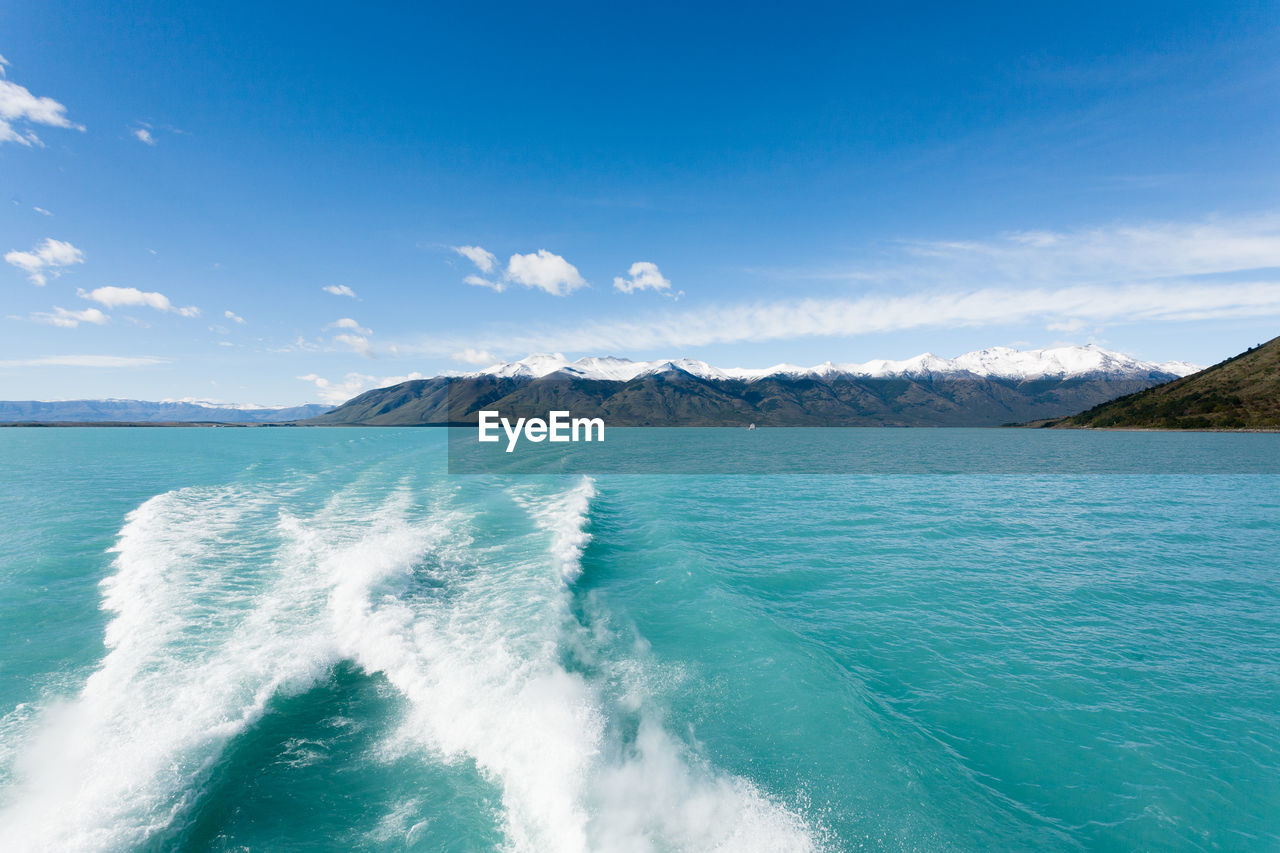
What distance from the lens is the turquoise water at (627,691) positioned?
954cm

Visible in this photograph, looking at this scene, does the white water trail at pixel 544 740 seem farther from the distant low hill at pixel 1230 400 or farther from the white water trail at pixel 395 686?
the distant low hill at pixel 1230 400

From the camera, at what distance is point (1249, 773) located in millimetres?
11062

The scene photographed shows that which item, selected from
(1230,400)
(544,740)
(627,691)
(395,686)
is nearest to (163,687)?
(395,686)

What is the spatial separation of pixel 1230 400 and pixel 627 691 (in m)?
255

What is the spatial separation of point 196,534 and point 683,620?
A: 2825 centimetres

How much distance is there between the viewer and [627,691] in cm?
1385

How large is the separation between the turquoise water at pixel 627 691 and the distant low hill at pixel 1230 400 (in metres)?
203

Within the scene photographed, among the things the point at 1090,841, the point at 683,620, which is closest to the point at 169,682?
the point at 683,620

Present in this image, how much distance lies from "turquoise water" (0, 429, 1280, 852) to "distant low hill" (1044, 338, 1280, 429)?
203454 mm

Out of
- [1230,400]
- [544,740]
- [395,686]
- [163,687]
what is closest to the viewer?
[544,740]

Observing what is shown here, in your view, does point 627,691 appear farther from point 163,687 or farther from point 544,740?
point 163,687

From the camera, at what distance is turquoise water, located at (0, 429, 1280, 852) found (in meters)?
9.54

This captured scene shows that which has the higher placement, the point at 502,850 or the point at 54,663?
the point at 54,663

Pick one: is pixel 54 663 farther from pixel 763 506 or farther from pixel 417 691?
pixel 763 506
